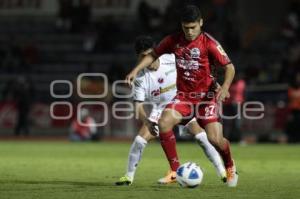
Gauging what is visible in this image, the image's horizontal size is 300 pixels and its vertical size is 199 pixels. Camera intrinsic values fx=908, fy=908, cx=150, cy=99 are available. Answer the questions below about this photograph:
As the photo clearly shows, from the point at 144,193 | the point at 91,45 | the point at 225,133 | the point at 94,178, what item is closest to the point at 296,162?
the point at 94,178

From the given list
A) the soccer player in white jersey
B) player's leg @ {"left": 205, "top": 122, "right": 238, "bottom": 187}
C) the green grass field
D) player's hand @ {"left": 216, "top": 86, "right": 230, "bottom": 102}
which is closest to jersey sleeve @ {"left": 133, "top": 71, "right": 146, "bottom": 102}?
the soccer player in white jersey

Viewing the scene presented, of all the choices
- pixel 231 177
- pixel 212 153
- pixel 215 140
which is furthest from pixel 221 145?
pixel 212 153

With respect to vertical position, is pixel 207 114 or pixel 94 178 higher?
pixel 207 114

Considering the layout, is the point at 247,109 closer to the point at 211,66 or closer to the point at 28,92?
the point at 28,92

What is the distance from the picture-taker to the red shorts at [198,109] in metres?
10.9

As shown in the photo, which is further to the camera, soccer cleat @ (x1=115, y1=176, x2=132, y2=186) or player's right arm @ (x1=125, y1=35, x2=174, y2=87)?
soccer cleat @ (x1=115, y1=176, x2=132, y2=186)

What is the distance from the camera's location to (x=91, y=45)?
32000mm

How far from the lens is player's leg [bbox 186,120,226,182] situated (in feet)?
37.4

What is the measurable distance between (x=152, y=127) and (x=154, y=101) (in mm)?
682

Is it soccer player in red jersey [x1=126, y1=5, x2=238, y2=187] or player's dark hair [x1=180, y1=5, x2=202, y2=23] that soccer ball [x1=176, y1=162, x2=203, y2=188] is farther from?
player's dark hair [x1=180, y1=5, x2=202, y2=23]

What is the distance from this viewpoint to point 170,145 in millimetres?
11445

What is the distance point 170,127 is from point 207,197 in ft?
5.06

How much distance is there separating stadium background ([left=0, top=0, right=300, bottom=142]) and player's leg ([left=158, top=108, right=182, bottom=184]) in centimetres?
1419

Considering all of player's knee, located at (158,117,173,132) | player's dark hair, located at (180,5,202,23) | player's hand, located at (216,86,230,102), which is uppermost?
player's dark hair, located at (180,5,202,23)
